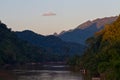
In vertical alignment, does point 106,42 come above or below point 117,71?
above

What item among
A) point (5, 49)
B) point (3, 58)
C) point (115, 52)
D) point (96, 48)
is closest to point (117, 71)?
point (115, 52)

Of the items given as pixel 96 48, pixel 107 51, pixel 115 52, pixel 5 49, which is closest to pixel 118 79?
pixel 115 52

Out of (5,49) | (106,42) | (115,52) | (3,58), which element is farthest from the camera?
(5,49)

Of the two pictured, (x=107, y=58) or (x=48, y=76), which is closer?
(x=107, y=58)

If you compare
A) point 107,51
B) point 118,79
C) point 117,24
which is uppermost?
point 117,24

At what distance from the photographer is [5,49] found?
17600 cm

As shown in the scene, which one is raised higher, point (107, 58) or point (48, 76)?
point (107, 58)

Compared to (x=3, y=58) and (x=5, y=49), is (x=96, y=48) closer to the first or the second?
(x=3, y=58)

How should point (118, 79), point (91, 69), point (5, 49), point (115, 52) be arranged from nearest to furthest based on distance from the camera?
point (118, 79)
point (115, 52)
point (91, 69)
point (5, 49)

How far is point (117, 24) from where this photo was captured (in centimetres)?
10462

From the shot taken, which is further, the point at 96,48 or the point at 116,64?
the point at 96,48

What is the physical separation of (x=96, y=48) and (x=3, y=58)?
52.5 m

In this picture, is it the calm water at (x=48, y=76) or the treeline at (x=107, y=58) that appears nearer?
the treeline at (x=107, y=58)

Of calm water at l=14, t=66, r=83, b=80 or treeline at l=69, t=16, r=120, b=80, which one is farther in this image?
calm water at l=14, t=66, r=83, b=80
